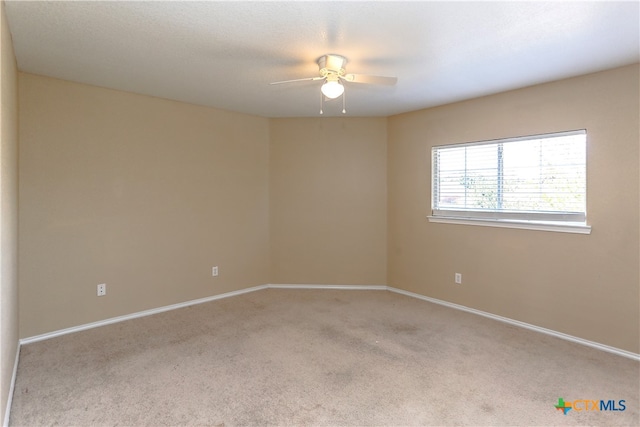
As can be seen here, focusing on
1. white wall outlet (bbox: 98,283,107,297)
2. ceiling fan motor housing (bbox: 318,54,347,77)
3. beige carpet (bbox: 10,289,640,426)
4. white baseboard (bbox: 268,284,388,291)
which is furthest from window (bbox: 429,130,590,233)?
white wall outlet (bbox: 98,283,107,297)

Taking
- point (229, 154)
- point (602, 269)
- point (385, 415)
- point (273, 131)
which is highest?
point (273, 131)

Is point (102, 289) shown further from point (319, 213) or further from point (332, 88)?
point (332, 88)

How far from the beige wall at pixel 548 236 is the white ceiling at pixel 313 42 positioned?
0.86ft

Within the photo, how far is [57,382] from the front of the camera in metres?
2.38

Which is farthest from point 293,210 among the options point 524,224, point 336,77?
point 524,224

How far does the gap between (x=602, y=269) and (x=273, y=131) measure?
390 centimetres

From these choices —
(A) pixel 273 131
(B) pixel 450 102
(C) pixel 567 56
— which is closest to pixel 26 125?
(A) pixel 273 131

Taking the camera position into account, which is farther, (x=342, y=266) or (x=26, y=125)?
(x=342, y=266)

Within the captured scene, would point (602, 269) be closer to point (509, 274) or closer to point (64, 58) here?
point (509, 274)

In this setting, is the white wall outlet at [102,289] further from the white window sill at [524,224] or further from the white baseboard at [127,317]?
the white window sill at [524,224]

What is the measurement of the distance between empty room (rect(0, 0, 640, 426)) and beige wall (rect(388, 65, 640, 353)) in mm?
18

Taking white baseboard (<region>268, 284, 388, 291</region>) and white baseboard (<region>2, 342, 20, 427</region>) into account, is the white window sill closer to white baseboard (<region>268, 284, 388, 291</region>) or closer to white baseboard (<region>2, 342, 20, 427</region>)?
white baseboard (<region>268, 284, 388, 291</region>)

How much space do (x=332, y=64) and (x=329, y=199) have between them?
2.37 m

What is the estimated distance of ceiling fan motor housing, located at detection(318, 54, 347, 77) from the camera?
2.57 metres
